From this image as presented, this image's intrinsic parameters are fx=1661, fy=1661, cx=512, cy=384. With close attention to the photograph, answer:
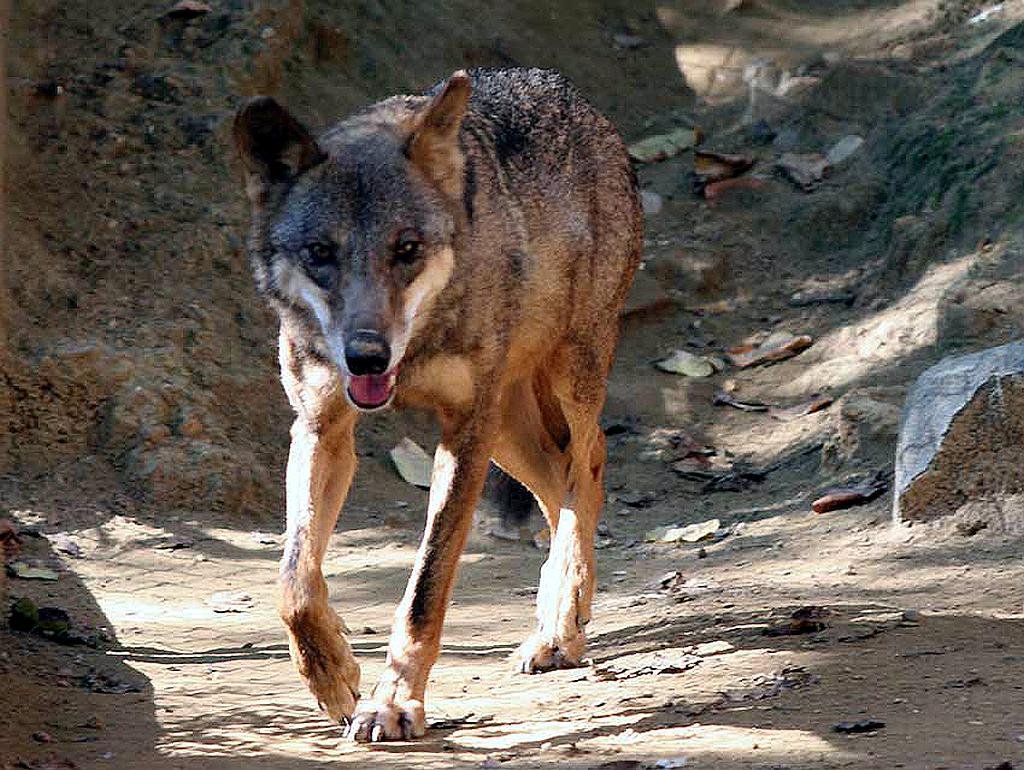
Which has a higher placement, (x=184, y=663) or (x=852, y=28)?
(x=852, y=28)

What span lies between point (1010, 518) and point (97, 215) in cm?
550

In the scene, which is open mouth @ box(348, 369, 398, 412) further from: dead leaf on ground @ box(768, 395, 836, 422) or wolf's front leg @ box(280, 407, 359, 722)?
dead leaf on ground @ box(768, 395, 836, 422)

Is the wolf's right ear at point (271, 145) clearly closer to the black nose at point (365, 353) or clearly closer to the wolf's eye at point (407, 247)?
the wolf's eye at point (407, 247)

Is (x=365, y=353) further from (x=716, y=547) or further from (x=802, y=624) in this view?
(x=716, y=547)

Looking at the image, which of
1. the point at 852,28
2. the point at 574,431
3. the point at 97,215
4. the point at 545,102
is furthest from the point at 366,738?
the point at 852,28

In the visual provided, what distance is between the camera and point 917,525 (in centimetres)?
718

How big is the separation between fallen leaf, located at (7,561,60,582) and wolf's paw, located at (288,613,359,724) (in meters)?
2.46

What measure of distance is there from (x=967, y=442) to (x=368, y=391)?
123 inches

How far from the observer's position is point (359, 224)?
525 cm

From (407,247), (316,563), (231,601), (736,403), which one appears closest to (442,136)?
(407,247)

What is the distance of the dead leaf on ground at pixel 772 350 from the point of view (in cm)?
1037

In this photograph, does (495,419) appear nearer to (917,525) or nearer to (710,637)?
(710,637)

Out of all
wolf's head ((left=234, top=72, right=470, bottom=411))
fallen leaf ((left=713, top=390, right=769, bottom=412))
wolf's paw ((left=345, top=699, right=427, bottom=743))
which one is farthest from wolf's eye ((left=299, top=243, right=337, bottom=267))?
fallen leaf ((left=713, top=390, right=769, bottom=412))

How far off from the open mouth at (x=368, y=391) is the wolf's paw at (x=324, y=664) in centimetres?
74
